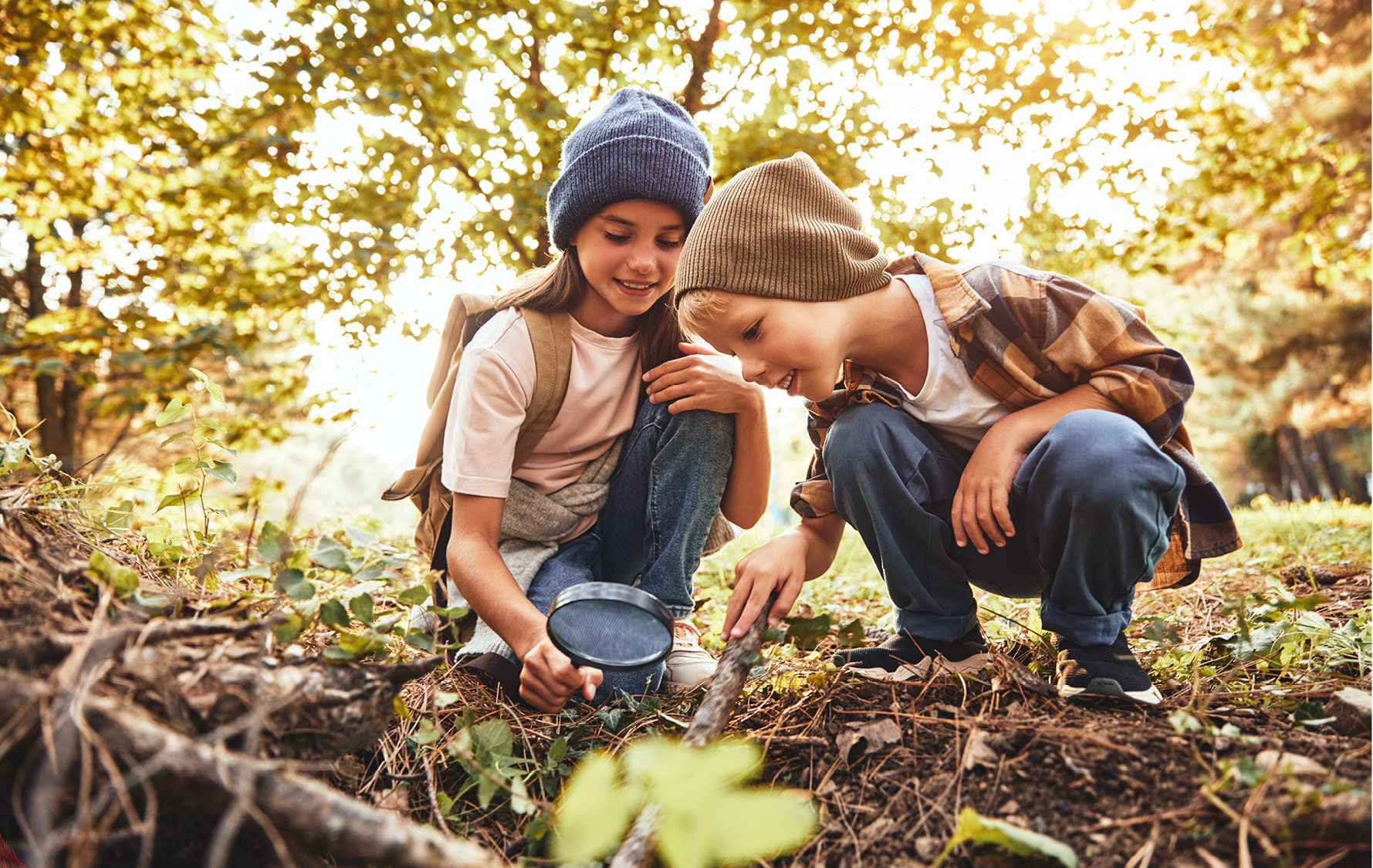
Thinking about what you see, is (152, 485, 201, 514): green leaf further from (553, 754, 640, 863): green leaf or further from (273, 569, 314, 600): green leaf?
(553, 754, 640, 863): green leaf

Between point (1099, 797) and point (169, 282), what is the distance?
5514 millimetres

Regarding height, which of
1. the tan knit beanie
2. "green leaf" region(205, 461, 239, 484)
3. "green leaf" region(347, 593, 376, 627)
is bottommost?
"green leaf" region(347, 593, 376, 627)

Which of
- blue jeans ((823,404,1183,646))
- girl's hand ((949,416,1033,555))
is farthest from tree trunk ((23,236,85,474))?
girl's hand ((949,416,1033,555))

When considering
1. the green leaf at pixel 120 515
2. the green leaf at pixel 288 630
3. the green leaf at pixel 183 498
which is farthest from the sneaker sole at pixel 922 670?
the green leaf at pixel 120 515

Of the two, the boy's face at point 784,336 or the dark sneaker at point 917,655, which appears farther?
the boy's face at point 784,336

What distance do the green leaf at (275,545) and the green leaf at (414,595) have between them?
0.70 feet

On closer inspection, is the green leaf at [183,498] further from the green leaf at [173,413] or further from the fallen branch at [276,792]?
the fallen branch at [276,792]

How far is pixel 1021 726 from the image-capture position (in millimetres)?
1280

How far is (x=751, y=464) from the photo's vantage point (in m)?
2.42

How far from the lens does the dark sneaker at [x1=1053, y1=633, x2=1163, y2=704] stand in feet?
4.70

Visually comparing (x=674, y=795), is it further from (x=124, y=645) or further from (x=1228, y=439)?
(x=1228, y=439)

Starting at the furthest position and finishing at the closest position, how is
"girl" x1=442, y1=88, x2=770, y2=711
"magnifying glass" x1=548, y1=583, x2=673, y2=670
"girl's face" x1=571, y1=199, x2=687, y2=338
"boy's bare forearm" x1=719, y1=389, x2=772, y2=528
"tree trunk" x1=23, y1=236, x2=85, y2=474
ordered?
1. "tree trunk" x1=23, y1=236, x2=85, y2=474
2. "boy's bare forearm" x1=719, y1=389, x2=772, y2=528
3. "girl's face" x1=571, y1=199, x2=687, y2=338
4. "girl" x1=442, y1=88, x2=770, y2=711
5. "magnifying glass" x1=548, y1=583, x2=673, y2=670

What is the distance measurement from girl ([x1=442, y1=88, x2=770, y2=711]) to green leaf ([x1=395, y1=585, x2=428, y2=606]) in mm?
626

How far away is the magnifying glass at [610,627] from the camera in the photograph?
146 centimetres
